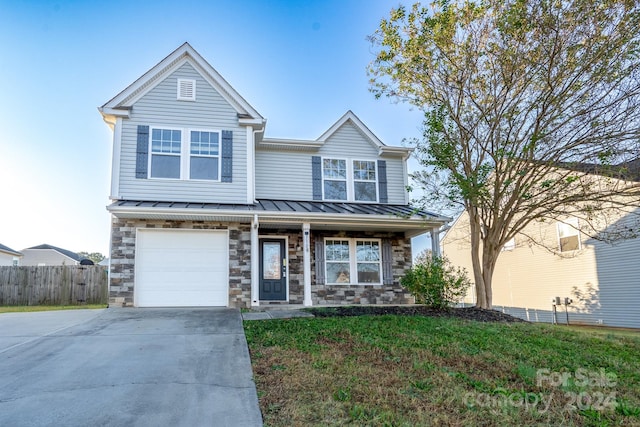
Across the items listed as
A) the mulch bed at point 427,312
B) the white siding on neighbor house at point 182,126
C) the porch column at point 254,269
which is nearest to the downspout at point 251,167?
the white siding on neighbor house at point 182,126

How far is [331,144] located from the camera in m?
12.9

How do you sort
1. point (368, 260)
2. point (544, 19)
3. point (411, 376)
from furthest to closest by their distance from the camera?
1. point (368, 260)
2. point (544, 19)
3. point (411, 376)

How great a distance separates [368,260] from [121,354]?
810 centimetres

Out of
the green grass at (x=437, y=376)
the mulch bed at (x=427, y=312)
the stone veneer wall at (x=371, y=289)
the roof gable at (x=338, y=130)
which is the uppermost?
the roof gable at (x=338, y=130)

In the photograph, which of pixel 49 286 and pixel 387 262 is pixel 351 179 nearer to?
pixel 387 262

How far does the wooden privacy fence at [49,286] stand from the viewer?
45.4ft

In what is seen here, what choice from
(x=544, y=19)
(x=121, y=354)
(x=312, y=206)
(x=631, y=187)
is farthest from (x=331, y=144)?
(x=121, y=354)

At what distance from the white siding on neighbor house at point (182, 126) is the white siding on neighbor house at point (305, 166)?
1259 mm

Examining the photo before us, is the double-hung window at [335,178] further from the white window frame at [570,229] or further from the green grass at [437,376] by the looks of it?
the white window frame at [570,229]

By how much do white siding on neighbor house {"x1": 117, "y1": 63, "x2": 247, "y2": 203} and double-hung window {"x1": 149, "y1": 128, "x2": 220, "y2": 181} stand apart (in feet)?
0.59

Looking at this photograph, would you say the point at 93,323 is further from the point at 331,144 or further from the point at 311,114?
the point at 311,114

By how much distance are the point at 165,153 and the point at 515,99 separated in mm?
8884

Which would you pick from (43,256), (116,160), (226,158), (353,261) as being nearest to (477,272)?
(353,261)

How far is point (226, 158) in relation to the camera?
36.4ft
